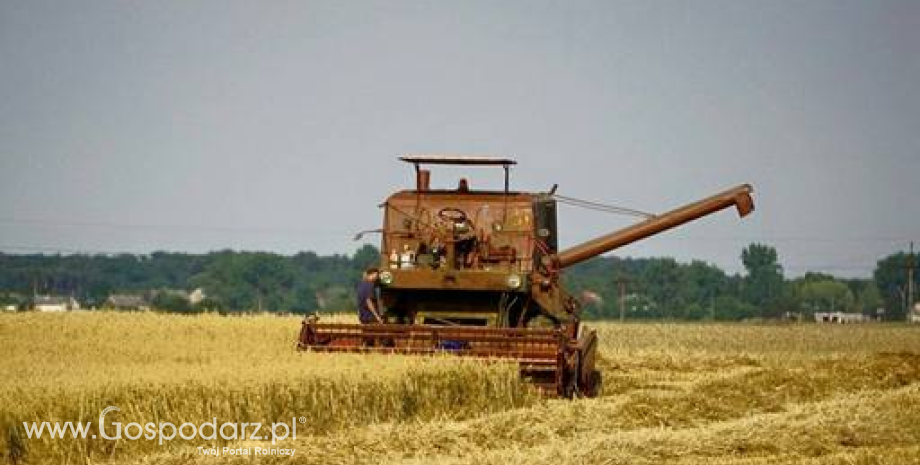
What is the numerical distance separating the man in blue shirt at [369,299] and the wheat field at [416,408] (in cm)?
124

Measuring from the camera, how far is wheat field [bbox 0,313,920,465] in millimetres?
15078

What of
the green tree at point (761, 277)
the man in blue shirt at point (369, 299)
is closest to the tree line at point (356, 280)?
the green tree at point (761, 277)

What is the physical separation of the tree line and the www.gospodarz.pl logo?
3706 inches

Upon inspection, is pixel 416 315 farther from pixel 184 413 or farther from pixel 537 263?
pixel 184 413

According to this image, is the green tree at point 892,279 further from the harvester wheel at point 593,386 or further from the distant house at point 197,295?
the harvester wheel at point 593,386

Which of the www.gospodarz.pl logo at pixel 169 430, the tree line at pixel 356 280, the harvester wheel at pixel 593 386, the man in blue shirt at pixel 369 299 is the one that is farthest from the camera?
the tree line at pixel 356 280

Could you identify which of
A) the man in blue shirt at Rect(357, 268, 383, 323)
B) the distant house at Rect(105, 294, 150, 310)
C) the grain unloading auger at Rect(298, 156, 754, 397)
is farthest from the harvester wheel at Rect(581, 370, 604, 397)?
the distant house at Rect(105, 294, 150, 310)

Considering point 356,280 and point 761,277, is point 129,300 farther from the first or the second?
point 761,277

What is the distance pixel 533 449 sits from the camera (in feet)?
51.6

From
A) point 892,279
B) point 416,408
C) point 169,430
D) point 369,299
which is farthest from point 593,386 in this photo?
point 892,279

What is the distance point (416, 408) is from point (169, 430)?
3.91 metres

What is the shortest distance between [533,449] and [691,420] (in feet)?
12.2

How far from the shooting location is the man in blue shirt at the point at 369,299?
23.6 meters

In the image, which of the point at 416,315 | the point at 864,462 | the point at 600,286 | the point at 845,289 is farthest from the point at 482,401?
the point at 845,289
